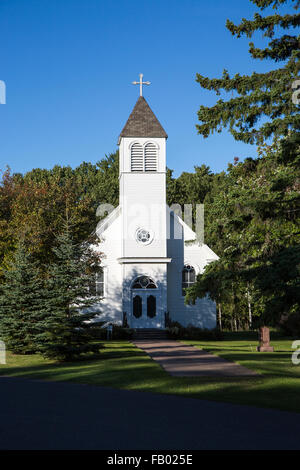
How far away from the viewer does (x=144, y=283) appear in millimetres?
33312

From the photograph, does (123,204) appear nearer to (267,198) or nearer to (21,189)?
(21,189)

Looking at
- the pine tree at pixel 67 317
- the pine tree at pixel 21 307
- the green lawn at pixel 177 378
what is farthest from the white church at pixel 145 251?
the green lawn at pixel 177 378

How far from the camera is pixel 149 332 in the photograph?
3203 centimetres

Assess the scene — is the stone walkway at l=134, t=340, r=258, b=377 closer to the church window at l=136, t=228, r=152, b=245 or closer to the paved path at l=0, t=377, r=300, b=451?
the paved path at l=0, t=377, r=300, b=451

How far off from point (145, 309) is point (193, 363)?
14.5 meters

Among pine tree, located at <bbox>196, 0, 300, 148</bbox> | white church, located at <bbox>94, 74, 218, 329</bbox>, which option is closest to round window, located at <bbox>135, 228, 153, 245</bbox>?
white church, located at <bbox>94, 74, 218, 329</bbox>

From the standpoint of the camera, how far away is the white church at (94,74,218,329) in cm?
3300

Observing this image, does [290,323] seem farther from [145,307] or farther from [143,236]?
[143,236]

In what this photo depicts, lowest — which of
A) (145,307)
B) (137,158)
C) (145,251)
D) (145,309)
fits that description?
(145,309)

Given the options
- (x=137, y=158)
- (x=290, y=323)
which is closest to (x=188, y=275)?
(x=137, y=158)

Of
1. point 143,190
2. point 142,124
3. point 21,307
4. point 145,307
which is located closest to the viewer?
point 21,307

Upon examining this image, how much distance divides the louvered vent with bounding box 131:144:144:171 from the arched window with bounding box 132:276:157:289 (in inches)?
260

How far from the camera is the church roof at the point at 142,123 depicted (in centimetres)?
3369

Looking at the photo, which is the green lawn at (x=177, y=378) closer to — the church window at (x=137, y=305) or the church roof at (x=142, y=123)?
the church window at (x=137, y=305)
